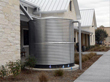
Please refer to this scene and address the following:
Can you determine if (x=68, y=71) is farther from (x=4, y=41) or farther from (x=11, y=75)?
(x=4, y=41)

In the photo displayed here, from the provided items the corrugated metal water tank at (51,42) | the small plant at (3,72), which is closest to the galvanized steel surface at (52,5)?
the corrugated metal water tank at (51,42)

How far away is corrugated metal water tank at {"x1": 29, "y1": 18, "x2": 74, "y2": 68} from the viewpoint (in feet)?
31.4

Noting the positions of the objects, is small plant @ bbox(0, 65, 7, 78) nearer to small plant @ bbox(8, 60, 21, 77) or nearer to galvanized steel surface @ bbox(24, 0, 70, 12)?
small plant @ bbox(8, 60, 21, 77)

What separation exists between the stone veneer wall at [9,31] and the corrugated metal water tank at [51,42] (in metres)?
1.46

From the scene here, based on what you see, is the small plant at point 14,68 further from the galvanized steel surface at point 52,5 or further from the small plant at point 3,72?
the galvanized steel surface at point 52,5

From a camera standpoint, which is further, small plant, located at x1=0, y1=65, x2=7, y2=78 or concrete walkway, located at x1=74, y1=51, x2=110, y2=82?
concrete walkway, located at x1=74, y1=51, x2=110, y2=82

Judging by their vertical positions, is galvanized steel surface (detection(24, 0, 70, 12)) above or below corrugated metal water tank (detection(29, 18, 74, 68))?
above

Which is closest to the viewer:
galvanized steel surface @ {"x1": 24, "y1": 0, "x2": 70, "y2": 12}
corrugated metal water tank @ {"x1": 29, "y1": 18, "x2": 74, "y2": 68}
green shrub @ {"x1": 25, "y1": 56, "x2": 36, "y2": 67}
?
green shrub @ {"x1": 25, "y1": 56, "x2": 36, "y2": 67}

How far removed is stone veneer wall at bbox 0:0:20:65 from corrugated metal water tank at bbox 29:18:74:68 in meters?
1.46

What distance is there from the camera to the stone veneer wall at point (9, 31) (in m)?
7.63

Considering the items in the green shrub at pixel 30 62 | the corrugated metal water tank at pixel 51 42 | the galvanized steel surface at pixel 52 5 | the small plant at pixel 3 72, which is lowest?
the small plant at pixel 3 72

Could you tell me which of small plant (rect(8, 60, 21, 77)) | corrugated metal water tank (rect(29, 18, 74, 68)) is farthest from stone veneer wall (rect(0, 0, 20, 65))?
corrugated metal water tank (rect(29, 18, 74, 68))

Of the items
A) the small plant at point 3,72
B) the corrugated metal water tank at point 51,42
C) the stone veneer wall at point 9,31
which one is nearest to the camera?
the small plant at point 3,72

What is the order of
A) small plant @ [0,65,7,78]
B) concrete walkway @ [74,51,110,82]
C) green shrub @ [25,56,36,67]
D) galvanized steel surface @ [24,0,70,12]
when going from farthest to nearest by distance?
galvanized steel surface @ [24,0,70,12] → green shrub @ [25,56,36,67] → concrete walkway @ [74,51,110,82] → small plant @ [0,65,7,78]
